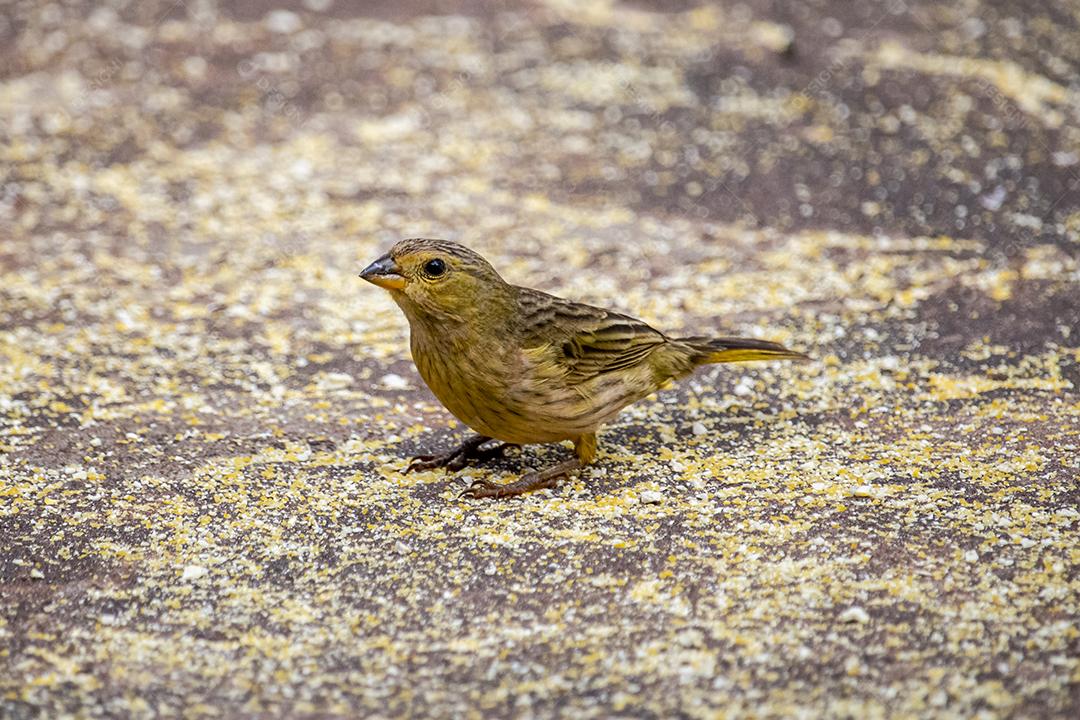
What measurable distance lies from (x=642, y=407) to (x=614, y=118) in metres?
3.12

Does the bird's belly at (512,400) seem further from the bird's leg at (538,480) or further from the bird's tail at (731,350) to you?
the bird's tail at (731,350)

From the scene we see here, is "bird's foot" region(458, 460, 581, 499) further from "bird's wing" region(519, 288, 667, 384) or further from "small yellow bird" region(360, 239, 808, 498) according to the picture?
"bird's wing" region(519, 288, 667, 384)

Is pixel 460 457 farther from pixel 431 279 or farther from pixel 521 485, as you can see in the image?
pixel 431 279

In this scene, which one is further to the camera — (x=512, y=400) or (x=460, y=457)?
(x=460, y=457)

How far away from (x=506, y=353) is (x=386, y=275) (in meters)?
0.48

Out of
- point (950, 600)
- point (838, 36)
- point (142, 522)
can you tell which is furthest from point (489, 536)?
point (838, 36)

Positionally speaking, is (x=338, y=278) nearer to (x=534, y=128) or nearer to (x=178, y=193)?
(x=178, y=193)

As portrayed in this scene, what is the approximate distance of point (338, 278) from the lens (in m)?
6.39

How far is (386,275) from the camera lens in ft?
14.0

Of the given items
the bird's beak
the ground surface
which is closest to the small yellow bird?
the bird's beak

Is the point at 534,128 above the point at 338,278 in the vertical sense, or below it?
above

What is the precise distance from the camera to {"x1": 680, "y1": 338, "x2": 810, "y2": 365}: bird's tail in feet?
15.7

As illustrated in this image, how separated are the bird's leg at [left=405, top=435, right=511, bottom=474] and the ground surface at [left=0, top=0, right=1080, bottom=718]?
123 mm

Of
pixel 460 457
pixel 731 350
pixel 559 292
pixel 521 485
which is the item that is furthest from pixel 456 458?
pixel 559 292
